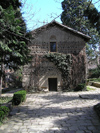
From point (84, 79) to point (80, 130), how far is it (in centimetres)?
901

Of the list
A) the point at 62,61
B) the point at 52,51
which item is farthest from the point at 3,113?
the point at 52,51

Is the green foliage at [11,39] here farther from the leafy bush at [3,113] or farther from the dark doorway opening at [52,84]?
the dark doorway opening at [52,84]

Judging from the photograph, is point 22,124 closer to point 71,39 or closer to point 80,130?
point 80,130

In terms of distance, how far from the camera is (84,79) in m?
12.9

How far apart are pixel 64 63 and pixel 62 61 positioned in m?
0.28

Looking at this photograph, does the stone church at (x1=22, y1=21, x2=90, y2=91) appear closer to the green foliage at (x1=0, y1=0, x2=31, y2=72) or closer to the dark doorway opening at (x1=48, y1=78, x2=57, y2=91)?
the dark doorway opening at (x1=48, y1=78, x2=57, y2=91)

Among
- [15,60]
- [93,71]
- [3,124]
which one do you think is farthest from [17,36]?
[93,71]

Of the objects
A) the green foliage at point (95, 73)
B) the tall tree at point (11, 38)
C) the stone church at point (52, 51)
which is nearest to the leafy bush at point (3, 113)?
the tall tree at point (11, 38)

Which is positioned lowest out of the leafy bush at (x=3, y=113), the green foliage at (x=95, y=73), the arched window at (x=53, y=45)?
the leafy bush at (x=3, y=113)

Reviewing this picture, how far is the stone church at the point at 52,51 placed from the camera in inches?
491

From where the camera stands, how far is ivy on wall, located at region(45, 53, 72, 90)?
1245 centimetres

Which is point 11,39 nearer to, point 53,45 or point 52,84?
point 53,45

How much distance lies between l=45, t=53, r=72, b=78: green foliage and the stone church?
0.33 meters

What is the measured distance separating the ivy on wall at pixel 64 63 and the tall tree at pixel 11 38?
547 centimetres
